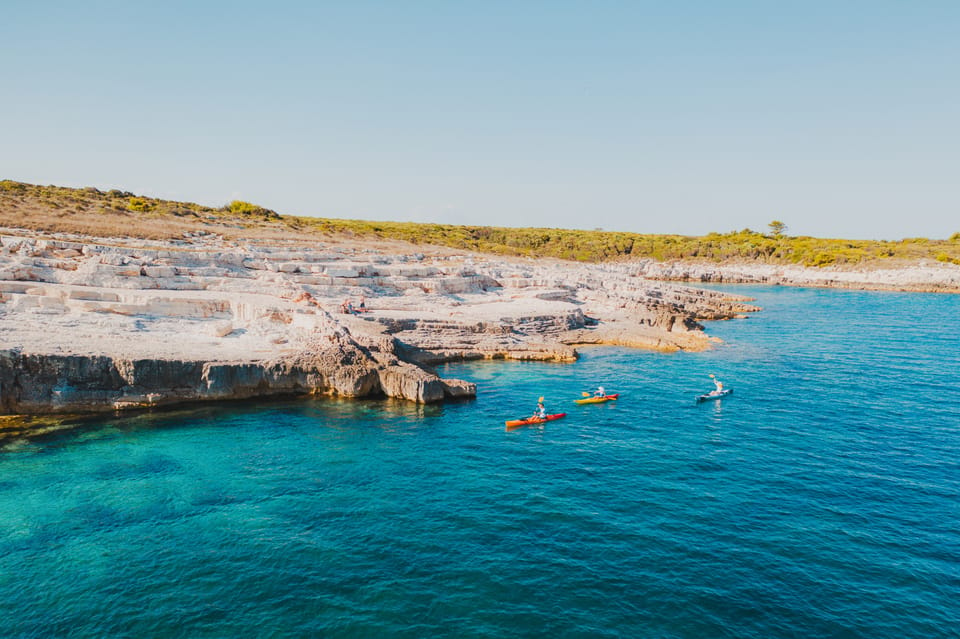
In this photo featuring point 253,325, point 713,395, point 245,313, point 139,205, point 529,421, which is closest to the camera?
point 529,421

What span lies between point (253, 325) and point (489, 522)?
24.6 metres

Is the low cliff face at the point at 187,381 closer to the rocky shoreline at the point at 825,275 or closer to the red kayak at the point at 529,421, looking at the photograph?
the red kayak at the point at 529,421

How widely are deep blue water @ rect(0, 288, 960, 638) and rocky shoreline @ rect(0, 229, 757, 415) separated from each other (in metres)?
2.03

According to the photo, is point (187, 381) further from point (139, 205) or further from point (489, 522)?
point (139, 205)

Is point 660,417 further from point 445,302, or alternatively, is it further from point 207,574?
point 445,302

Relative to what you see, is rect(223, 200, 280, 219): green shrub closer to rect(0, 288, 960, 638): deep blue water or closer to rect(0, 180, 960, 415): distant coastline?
rect(0, 180, 960, 415): distant coastline

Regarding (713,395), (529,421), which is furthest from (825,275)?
(529,421)

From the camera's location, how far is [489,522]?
63.0 ft

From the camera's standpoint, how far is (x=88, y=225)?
6500cm

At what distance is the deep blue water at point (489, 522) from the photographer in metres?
14.6

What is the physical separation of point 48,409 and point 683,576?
1223 inches

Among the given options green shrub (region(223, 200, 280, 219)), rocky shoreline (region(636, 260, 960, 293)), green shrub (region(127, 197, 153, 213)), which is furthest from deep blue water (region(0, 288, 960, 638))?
rocky shoreline (region(636, 260, 960, 293))

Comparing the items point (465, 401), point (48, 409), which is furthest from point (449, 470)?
point (48, 409)

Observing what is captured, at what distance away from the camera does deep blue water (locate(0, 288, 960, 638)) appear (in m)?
14.6
